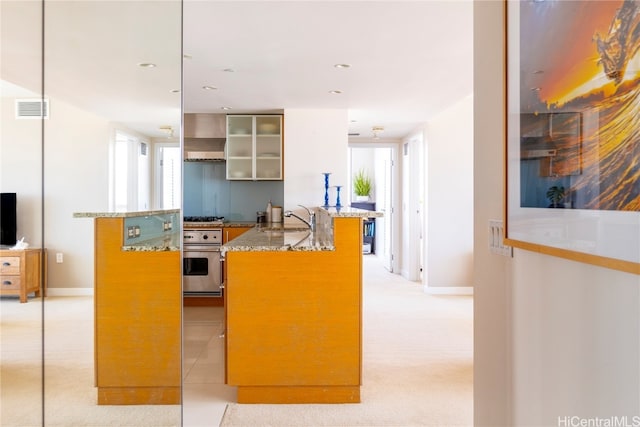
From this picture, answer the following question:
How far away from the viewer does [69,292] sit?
125 cm

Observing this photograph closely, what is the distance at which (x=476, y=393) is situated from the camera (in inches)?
66.7

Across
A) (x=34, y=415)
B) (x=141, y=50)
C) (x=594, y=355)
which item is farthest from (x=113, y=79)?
(x=594, y=355)

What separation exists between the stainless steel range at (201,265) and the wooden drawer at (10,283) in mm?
4533

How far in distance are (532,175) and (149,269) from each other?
1434mm

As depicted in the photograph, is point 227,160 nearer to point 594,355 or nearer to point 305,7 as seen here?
point 305,7

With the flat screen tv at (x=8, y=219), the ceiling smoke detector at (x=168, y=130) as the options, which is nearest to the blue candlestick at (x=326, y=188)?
the ceiling smoke detector at (x=168, y=130)

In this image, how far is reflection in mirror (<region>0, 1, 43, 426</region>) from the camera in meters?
1.01

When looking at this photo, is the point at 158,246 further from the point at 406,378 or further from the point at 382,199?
the point at 382,199

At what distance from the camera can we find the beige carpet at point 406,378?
265 centimetres

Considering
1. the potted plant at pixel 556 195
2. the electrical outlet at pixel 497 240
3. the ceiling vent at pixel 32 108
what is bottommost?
the electrical outlet at pixel 497 240

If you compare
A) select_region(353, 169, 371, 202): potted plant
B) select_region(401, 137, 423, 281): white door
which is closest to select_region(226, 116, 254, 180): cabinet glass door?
select_region(401, 137, 423, 281): white door

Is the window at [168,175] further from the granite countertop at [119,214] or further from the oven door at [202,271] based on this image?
the oven door at [202,271]

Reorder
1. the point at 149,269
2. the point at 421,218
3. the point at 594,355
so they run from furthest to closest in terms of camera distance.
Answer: the point at 421,218 → the point at 149,269 → the point at 594,355

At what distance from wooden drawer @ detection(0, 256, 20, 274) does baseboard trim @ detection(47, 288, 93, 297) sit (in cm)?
12
